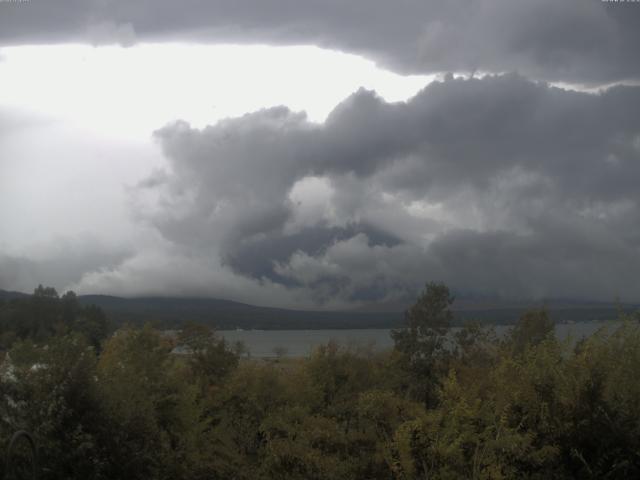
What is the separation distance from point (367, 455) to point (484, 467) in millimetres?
2489

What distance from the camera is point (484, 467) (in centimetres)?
1189

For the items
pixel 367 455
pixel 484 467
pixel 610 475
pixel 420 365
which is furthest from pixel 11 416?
pixel 420 365

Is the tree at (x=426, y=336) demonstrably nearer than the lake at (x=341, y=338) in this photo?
No

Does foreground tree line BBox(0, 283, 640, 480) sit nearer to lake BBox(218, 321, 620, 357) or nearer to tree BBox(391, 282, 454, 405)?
lake BBox(218, 321, 620, 357)

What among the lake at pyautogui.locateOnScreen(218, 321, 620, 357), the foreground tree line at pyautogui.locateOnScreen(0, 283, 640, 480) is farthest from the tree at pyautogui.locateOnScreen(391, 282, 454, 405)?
the foreground tree line at pyautogui.locateOnScreen(0, 283, 640, 480)

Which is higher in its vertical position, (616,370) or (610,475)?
(616,370)

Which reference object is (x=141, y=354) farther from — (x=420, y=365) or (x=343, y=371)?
(x=420, y=365)

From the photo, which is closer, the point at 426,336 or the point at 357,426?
the point at 357,426

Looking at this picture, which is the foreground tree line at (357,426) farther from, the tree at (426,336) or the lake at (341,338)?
the tree at (426,336)

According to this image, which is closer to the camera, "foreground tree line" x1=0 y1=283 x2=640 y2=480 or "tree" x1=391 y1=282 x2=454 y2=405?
"foreground tree line" x1=0 y1=283 x2=640 y2=480

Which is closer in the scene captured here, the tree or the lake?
the lake

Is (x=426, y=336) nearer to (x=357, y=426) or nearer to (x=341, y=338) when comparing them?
(x=341, y=338)

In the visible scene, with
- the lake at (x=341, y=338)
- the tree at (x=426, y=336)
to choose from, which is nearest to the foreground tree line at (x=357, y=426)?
the lake at (x=341, y=338)

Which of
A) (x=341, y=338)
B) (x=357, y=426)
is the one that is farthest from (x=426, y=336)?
(x=357, y=426)
